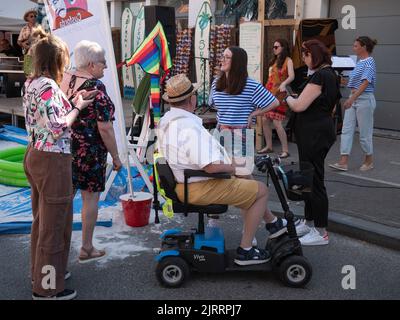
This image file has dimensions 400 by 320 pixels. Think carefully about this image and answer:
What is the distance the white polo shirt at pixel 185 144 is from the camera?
3.31m

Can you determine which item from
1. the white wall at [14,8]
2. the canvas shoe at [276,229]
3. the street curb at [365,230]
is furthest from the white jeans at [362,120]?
the white wall at [14,8]

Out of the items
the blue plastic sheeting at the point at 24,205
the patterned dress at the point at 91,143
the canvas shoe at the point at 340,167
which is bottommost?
the blue plastic sheeting at the point at 24,205

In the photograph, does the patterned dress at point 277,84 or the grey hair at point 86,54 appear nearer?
the grey hair at point 86,54

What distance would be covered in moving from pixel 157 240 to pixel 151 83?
1900 millimetres

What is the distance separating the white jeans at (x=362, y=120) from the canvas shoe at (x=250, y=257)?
342cm

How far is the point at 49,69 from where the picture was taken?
10.1ft

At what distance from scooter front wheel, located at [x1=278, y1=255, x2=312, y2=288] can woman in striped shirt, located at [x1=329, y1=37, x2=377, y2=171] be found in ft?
11.2

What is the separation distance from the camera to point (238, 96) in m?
4.43

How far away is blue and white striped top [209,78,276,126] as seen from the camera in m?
4.42

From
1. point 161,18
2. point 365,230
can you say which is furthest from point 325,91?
point 161,18

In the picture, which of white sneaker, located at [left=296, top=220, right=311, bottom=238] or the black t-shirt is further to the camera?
white sneaker, located at [left=296, top=220, right=311, bottom=238]

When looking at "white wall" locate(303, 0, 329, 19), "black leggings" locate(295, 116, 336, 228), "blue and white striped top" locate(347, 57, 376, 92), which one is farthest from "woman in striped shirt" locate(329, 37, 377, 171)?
"white wall" locate(303, 0, 329, 19)

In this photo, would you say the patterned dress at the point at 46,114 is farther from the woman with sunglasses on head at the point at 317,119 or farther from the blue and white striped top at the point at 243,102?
the woman with sunglasses on head at the point at 317,119

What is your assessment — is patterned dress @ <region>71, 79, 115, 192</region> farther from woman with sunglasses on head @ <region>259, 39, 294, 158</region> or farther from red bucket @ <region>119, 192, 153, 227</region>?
woman with sunglasses on head @ <region>259, 39, 294, 158</region>
